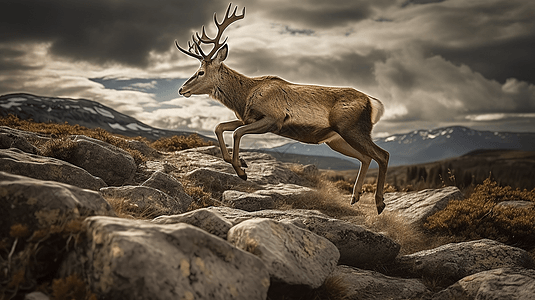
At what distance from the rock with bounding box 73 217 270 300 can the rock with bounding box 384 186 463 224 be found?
855 centimetres

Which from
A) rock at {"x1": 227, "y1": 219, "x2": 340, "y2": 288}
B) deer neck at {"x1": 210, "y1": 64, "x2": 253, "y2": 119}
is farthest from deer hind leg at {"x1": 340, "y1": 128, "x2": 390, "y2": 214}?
rock at {"x1": 227, "y1": 219, "x2": 340, "y2": 288}

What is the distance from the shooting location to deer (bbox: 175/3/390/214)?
859 centimetres

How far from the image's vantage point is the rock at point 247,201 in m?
10.3

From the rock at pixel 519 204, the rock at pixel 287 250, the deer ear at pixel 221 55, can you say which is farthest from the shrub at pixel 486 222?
the deer ear at pixel 221 55

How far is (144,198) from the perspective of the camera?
25.5ft

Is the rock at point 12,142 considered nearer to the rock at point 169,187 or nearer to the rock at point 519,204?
the rock at point 169,187

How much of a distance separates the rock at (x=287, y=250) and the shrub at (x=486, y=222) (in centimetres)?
641

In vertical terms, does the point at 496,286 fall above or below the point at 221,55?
below

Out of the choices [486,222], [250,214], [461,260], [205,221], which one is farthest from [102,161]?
[486,222]

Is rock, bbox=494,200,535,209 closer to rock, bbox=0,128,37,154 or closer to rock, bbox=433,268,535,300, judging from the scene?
rock, bbox=433,268,535,300

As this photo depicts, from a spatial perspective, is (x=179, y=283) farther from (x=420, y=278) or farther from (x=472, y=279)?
(x=420, y=278)

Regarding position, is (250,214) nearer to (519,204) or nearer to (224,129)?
(224,129)

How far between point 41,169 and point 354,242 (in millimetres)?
6208

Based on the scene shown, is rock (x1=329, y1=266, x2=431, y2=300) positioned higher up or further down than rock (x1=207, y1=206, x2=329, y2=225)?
further down
